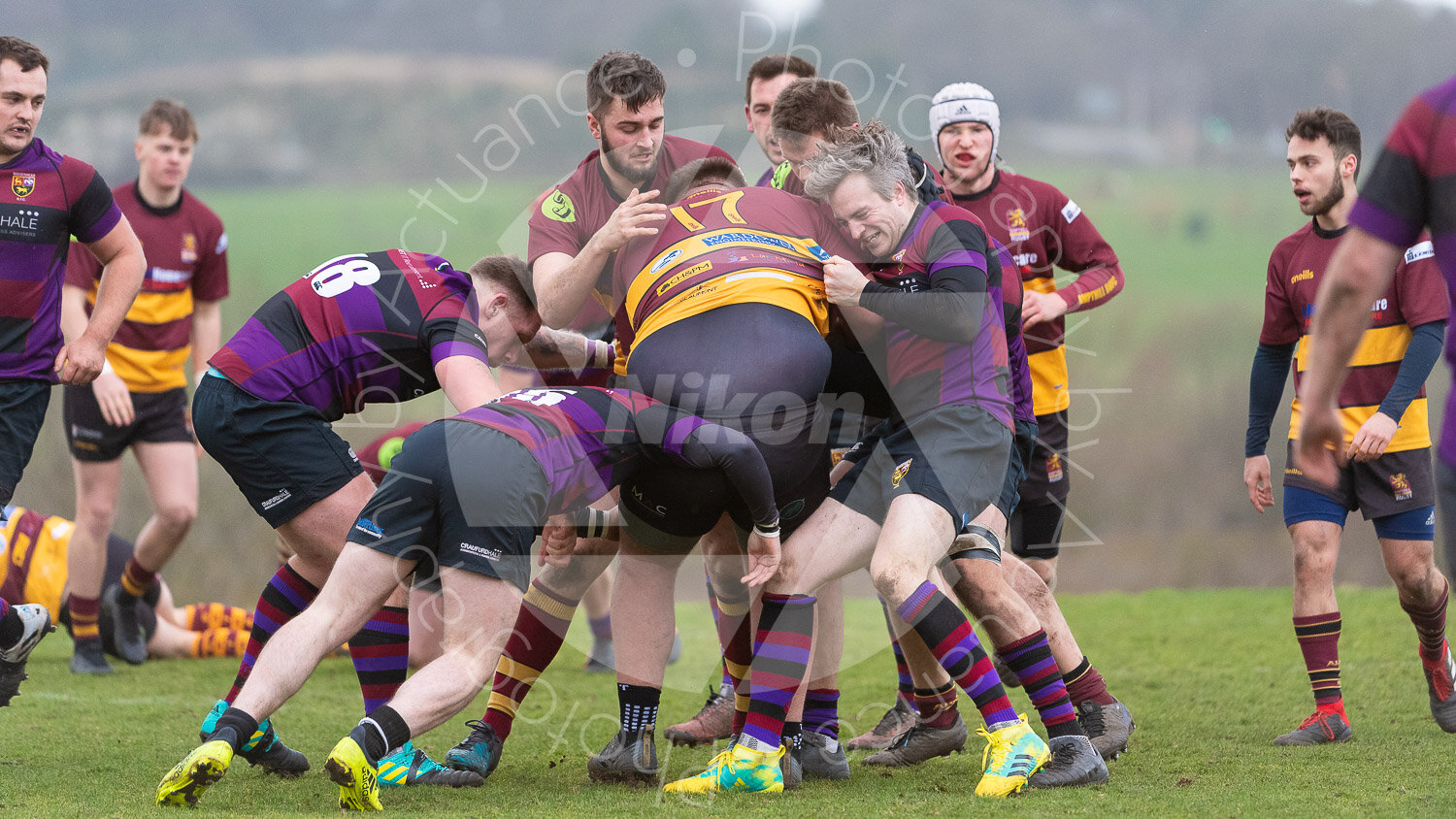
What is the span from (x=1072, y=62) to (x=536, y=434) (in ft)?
115

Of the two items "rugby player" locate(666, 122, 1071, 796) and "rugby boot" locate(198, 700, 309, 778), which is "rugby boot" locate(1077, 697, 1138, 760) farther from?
"rugby boot" locate(198, 700, 309, 778)

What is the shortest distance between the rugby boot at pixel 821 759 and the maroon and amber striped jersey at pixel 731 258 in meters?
1.31

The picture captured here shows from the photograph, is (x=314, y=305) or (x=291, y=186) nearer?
(x=314, y=305)

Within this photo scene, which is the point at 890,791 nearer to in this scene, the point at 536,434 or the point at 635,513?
the point at 635,513

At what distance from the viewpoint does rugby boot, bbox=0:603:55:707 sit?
13.7ft

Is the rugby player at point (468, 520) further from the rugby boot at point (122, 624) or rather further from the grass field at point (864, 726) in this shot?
the rugby boot at point (122, 624)

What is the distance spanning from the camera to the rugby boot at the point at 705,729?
4.73 m

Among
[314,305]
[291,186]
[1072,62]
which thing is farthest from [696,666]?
[1072,62]

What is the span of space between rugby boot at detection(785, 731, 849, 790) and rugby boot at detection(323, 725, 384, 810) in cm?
136

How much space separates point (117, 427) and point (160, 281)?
74 cm

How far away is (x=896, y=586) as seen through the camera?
12.1 ft

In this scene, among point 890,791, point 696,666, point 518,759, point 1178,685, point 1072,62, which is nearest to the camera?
point 890,791

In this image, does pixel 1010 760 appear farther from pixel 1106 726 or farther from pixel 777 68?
pixel 777 68

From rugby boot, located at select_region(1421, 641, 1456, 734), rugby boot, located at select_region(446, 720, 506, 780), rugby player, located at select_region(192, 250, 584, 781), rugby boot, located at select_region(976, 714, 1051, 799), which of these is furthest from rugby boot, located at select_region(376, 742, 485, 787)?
rugby boot, located at select_region(1421, 641, 1456, 734)
